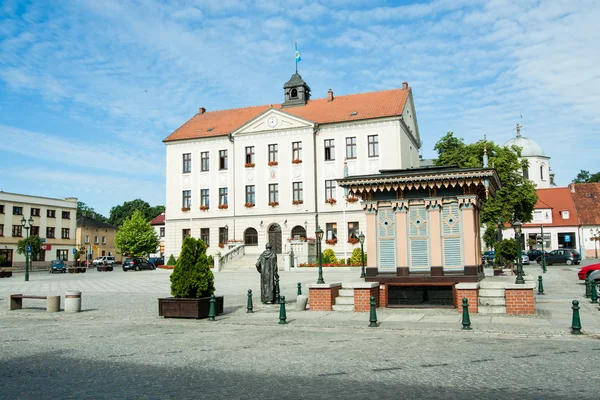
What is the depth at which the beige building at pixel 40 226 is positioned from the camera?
68625 millimetres

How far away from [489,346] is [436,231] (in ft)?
21.0

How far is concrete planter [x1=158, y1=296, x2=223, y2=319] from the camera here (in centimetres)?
1528

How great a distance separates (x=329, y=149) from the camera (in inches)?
1902

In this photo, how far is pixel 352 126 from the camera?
47.4 metres

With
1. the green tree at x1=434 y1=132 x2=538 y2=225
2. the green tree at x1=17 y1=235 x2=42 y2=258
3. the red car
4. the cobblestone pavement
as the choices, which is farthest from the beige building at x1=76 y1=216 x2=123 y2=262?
the cobblestone pavement

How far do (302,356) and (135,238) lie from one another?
7608 centimetres

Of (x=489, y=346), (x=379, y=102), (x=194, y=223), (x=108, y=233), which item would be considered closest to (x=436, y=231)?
(x=489, y=346)

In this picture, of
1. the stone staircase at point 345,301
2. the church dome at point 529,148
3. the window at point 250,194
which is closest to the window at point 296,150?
the window at point 250,194

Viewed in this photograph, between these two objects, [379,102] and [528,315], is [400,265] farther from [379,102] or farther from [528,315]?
[379,102]

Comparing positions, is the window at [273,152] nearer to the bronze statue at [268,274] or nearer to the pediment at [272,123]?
the pediment at [272,123]

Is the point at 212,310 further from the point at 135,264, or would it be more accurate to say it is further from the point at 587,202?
the point at 587,202

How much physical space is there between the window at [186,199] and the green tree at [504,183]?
26.1 metres

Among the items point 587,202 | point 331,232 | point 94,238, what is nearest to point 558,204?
point 587,202

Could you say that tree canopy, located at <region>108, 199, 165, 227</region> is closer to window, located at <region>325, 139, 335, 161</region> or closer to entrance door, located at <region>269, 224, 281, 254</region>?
entrance door, located at <region>269, 224, 281, 254</region>
